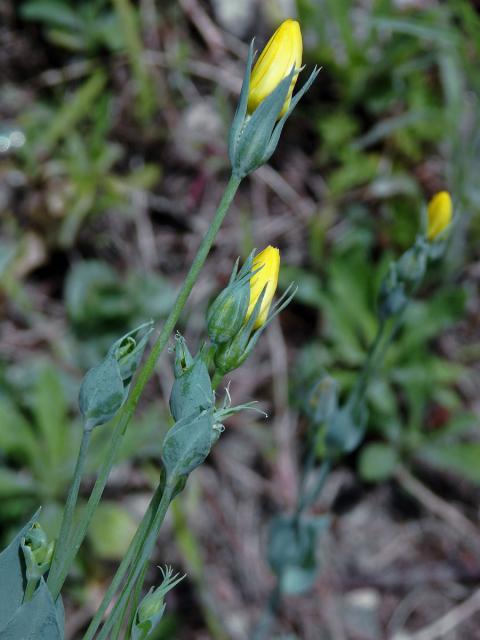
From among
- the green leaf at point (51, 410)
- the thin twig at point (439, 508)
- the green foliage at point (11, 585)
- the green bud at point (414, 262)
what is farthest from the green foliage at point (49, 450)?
the green foliage at point (11, 585)

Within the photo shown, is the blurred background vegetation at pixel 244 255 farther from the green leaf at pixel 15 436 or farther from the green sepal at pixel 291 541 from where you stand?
the green sepal at pixel 291 541

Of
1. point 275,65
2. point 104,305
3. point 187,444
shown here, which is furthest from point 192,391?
point 104,305

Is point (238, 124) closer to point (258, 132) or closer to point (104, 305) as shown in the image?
point (258, 132)

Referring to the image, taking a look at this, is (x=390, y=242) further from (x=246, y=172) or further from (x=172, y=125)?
(x=246, y=172)

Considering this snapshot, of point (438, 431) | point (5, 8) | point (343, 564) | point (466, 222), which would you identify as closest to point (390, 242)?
point (466, 222)

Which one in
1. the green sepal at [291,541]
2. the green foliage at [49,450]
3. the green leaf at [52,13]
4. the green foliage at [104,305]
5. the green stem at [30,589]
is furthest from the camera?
the green leaf at [52,13]

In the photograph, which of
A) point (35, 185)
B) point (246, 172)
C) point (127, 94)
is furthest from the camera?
point (127, 94)
